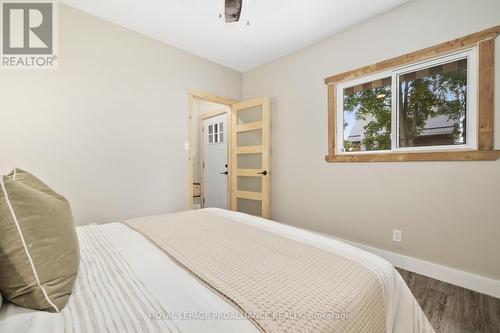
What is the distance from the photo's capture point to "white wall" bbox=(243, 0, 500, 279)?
183cm

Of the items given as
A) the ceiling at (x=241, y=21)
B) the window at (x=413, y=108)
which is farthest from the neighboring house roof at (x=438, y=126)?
the ceiling at (x=241, y=21)

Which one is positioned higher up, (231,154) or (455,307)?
(231,154)

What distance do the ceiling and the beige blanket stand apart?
1.89 meters

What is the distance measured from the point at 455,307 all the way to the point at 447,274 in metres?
0.43

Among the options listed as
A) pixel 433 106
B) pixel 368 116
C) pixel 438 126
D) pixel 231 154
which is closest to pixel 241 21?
pixel 368 116

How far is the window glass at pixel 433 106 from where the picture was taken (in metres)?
1.96

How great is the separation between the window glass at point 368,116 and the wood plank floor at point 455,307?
132 centimetres

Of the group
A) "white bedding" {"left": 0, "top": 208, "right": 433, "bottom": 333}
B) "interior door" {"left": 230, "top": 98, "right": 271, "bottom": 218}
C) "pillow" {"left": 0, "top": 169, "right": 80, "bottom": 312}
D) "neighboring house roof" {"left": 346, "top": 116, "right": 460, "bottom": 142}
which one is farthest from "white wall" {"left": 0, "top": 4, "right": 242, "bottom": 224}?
"neighboring house roof" {"left": 346, "top": 116, "right": 460, "bottom": 142}

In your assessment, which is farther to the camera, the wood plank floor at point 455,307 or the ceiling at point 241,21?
the ceiling at point 241,21

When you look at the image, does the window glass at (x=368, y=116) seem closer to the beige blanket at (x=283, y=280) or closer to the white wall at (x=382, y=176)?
the white wall at (x=382, y=176)

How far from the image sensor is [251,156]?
3.62 m

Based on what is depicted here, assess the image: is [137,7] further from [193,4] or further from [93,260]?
[93,260]

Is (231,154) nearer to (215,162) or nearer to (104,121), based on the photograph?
(215,162)

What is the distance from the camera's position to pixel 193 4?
80.0 inches
